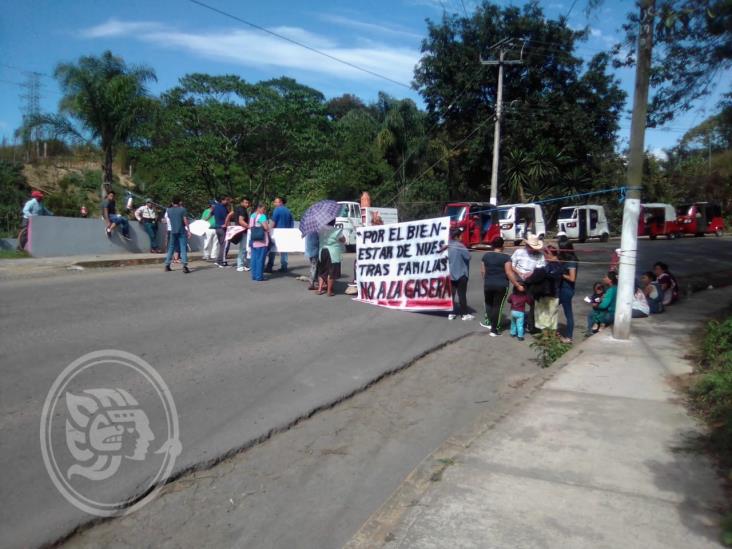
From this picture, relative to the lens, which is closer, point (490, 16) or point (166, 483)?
point (166, 483)

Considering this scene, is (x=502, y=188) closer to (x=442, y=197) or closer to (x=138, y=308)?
(x=442, y=197)

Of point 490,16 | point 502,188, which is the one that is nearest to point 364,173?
point 502,188

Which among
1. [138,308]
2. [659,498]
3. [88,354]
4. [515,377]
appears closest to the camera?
[659,498]

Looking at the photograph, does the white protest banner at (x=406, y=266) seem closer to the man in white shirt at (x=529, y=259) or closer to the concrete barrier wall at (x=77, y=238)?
the man in white shirt at (x=529, y=259)

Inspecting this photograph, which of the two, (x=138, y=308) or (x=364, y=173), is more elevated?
(x=364, y=173)

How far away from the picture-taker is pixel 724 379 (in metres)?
6.02

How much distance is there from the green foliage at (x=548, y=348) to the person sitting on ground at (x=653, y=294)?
3449mm

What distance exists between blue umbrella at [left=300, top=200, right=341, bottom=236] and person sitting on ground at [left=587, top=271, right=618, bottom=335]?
487 cm

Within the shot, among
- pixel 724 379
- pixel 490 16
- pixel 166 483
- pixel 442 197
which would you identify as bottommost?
pixel 166 483

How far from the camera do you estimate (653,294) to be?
38.8 feet

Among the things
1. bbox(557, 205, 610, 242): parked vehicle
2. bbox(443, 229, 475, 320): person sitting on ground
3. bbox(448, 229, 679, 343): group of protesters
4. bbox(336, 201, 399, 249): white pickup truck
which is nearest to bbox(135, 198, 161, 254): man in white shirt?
bbox(336, 201, 399, 249): white pickup truck

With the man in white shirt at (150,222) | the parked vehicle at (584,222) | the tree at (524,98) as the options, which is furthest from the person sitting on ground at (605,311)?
the tree at (524,98)

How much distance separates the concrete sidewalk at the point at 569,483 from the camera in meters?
3.66

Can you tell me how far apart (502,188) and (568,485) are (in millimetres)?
33985
